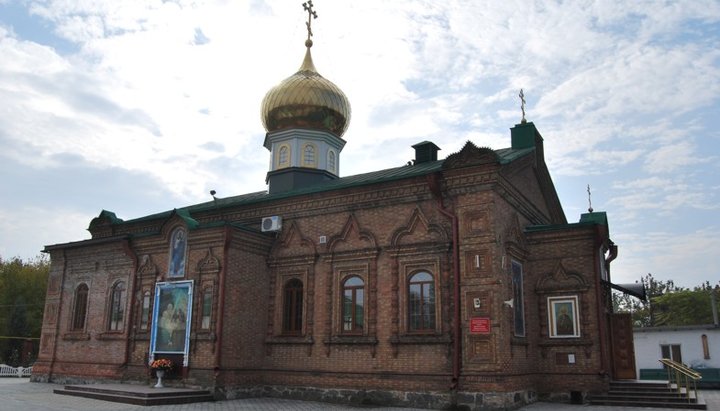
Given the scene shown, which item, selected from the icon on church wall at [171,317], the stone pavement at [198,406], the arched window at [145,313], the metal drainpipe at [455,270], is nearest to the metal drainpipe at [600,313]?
the stone pavement at [198,406]

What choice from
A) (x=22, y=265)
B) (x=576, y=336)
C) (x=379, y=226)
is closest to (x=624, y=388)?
(x=576, y=336)

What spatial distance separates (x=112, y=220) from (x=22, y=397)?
7.49 m

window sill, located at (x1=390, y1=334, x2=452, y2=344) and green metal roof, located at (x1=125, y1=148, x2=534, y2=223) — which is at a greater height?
green metal roof, located at (x1=125, y1=148, x2=534, y2=223)

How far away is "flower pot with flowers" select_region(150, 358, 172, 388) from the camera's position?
1441 centimetres

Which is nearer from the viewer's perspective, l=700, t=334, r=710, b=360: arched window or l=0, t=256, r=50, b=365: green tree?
l=700, t=334, r=710, b=360: arched window

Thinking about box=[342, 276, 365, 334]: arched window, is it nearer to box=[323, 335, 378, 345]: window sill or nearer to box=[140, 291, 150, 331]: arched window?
box=[323, 335, 378, 345]: window sill

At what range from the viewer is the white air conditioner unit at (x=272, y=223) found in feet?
51.9

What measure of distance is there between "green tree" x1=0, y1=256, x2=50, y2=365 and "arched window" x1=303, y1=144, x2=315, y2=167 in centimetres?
2002

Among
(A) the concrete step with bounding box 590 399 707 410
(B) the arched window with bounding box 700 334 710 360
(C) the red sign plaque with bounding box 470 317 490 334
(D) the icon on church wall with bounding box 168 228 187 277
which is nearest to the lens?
(A) the concrete step with bounding box 590 399 707 410

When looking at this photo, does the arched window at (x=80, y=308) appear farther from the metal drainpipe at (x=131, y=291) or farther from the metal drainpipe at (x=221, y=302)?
the metal drainpipe at (x=221, y=302)

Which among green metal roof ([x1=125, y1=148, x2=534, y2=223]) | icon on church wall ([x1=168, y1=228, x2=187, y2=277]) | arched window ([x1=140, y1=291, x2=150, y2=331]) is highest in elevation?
green metal roof ([x1=125, y1=148, x2=534, y2=223])

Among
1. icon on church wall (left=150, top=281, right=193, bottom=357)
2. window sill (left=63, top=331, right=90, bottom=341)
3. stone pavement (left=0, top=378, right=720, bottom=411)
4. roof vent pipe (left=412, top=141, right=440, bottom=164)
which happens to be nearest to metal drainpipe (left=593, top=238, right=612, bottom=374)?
stone pavement (left=0, top=378, right=720, bottom=411)

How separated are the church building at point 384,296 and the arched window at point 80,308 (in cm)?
58

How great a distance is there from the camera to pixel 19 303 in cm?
3403
